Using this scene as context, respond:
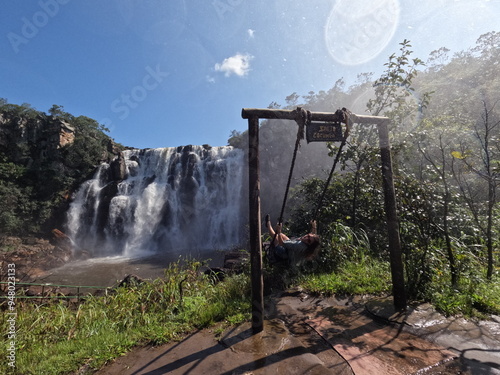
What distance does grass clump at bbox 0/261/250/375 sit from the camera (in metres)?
2.84

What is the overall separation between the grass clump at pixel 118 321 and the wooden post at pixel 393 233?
7.66 ft

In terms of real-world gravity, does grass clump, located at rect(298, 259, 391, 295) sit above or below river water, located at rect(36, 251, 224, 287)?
above

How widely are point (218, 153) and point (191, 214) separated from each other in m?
7.87

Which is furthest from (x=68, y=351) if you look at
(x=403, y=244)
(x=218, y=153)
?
(x=218, y=153)

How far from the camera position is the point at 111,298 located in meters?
4.98

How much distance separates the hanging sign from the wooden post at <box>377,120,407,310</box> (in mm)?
1008

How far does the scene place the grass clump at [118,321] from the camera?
2840 millimetres

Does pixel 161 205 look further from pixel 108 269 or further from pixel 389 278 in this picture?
pixel 389 278

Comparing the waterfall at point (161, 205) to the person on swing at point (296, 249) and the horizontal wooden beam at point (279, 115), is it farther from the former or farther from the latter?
the horizontal wooden beam at point (279, 115)

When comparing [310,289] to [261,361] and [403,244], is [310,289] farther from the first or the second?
[261,361]

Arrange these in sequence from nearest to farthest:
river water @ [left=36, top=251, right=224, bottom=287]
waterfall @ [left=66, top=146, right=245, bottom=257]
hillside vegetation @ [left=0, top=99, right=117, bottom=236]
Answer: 1. river water @ [left=36, top=251, right=224, bottom=287]
2. waterfall @ [left=66, top=146, right=245, bottom=257]
3. hillside vegetation @ [left=0, top=99, right=117, bottom=236]

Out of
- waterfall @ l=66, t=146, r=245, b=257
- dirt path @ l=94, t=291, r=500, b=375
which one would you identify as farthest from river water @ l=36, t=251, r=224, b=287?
dirt path @ l=94, t=291, r=500, b=375

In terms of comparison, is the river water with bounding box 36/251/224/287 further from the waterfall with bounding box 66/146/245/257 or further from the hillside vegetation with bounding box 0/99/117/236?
the hillside vegetation with bounding box 0/99/117/236

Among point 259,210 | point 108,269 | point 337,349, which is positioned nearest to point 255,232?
point 259,210
